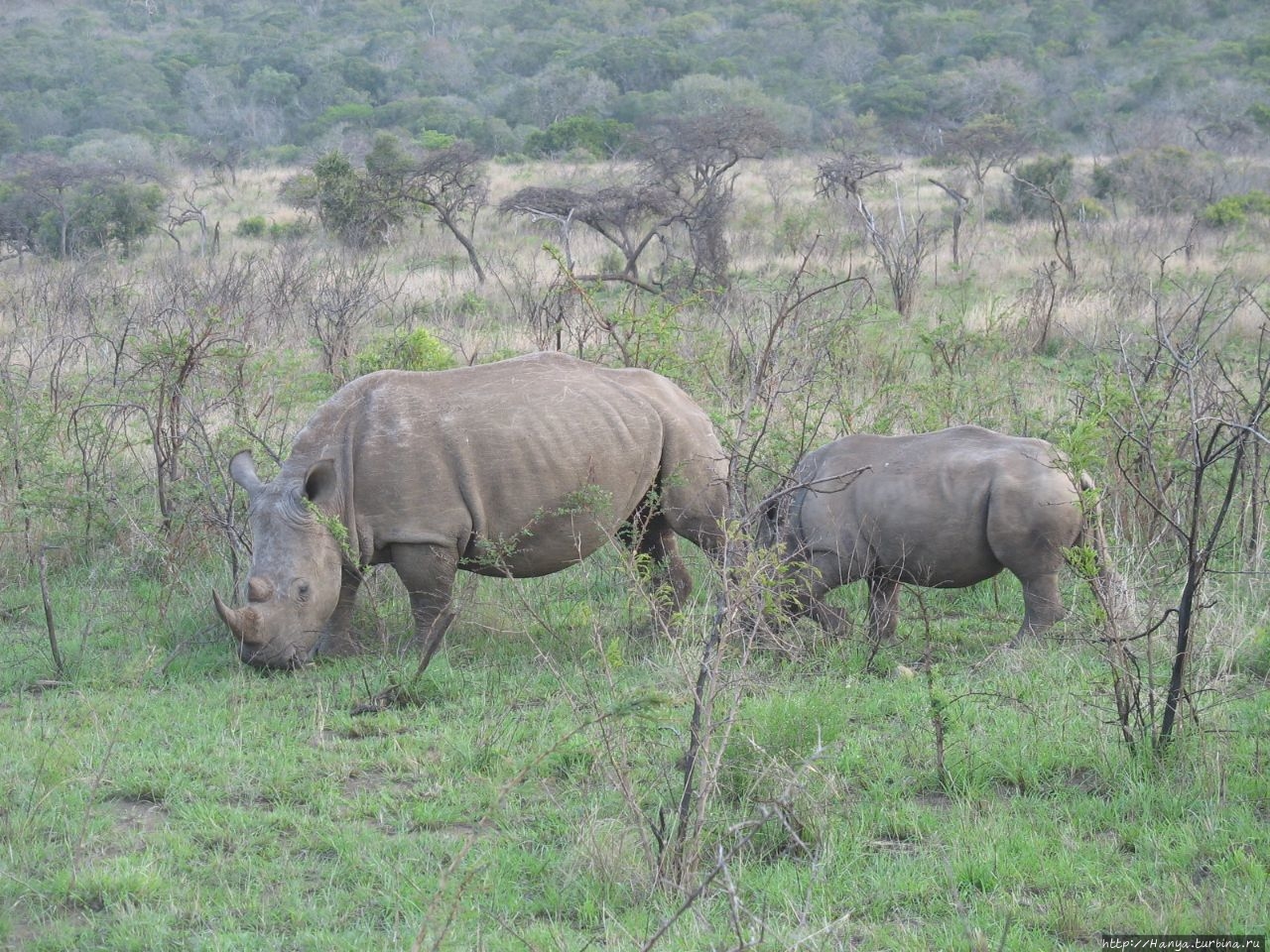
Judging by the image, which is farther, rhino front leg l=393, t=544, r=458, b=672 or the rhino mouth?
rhino front leg l=393, t=544, r=458, b=672

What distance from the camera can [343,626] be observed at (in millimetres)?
7383

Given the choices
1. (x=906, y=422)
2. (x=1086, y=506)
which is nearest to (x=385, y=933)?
(x=1086, y=506)

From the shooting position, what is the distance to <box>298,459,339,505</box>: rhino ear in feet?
22.6

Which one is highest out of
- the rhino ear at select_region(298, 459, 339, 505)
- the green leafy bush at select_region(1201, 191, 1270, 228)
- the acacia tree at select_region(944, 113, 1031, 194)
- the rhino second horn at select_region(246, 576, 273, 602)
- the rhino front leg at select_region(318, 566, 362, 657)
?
the rhino ear at select_region(298, 459, 339, 505)

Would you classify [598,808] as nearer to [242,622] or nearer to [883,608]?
[242,622]

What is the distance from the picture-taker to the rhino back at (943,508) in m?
6.80

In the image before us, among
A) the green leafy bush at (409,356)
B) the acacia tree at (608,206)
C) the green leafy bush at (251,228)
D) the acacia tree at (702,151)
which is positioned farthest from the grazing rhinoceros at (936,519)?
the green leafy bush at (251,228)

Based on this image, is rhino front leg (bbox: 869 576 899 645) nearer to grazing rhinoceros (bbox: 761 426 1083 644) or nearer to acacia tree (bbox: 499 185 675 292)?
grazing rhinoceros (bbox: 761 426 1083 644)

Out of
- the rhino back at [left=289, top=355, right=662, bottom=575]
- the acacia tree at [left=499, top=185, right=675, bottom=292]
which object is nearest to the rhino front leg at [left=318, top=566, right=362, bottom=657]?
the rhino back at [left=289, top=355, right=662, bottom=575]

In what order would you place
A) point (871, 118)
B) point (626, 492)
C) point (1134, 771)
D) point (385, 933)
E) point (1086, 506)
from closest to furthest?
point (385, 933) < point (1134, 771) < point (1086, 506) < point (626, 492) < point (871, 118)

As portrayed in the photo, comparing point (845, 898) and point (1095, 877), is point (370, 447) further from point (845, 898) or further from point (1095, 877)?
point (1095, 877)

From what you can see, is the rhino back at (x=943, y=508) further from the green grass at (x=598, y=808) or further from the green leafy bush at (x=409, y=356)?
the green leafy bush at (x=409, y=356)

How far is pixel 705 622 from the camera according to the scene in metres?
6.62

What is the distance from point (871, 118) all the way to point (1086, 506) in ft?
133
